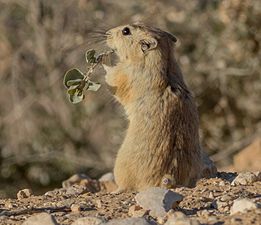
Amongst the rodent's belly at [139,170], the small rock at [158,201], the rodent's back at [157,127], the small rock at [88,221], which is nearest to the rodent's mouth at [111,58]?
the rodent's back at [157,127]

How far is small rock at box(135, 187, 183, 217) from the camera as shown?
4.73m

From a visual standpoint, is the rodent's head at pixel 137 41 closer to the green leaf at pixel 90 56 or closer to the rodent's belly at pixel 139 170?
the green leaf at pixel 90 56

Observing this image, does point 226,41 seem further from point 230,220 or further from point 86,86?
point 230,220

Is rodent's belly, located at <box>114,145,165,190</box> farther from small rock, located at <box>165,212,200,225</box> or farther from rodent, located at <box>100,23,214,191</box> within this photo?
small rock, located at <box>165,212,200,225</box>

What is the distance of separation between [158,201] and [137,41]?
242 cm

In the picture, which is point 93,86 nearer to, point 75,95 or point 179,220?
point 75,95

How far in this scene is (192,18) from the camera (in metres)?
12.1

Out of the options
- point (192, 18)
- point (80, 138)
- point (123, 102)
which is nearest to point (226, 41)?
point (192, 18)

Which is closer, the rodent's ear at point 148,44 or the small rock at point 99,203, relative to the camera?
the small rock at point 99,203

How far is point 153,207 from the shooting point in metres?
4.76

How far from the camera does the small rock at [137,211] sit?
4.71m

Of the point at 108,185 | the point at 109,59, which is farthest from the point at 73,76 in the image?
the point at 108,185

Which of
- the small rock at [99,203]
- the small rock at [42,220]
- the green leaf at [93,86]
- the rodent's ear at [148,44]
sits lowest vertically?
the small rock at [99,203]

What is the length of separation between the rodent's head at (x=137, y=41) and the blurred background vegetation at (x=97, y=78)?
163 inches
